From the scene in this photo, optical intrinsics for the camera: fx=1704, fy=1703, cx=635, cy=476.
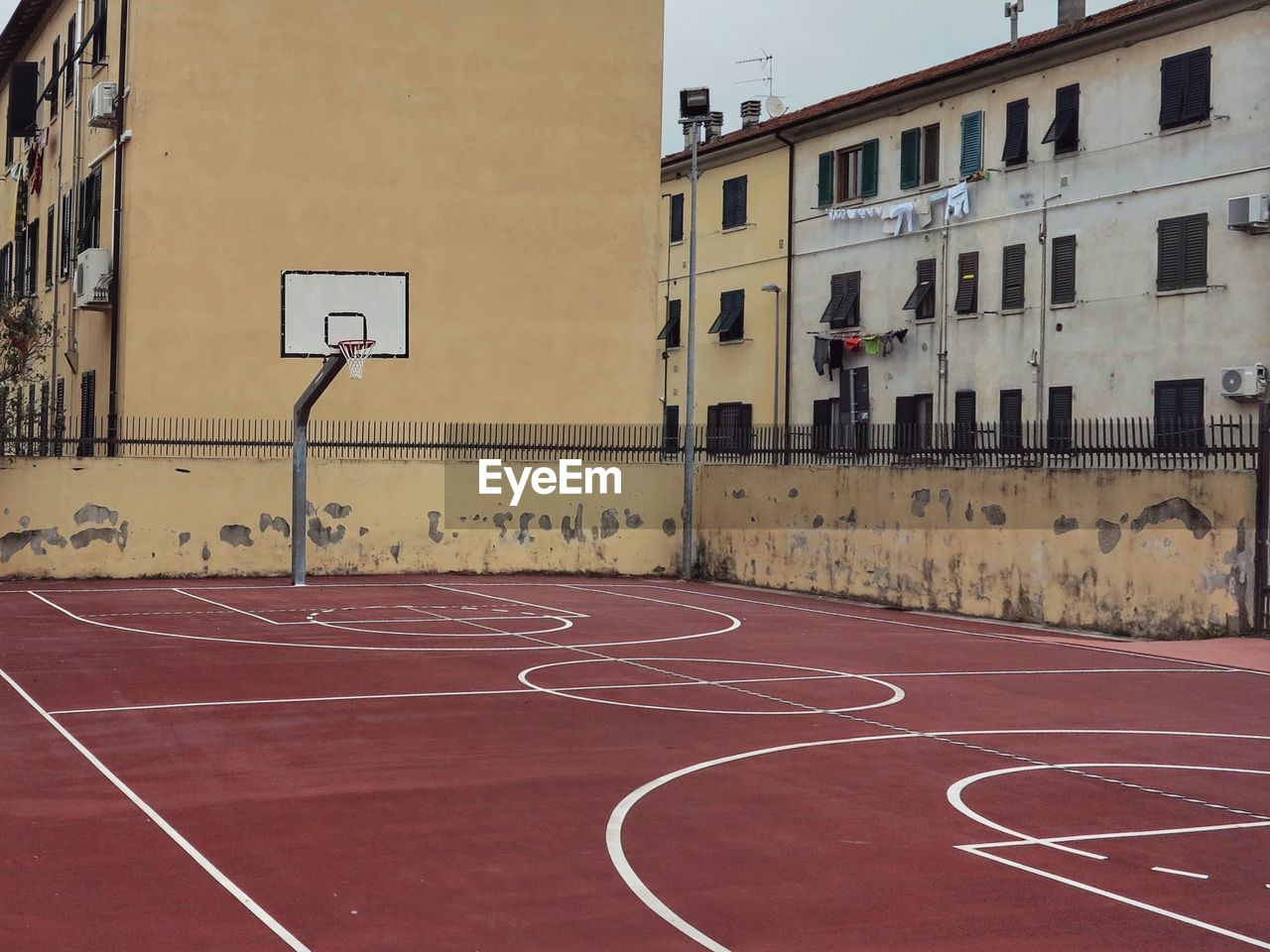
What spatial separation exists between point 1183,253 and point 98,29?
20.1 meters

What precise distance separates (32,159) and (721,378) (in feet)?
55.6

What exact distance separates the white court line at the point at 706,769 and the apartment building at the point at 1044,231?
427 inches

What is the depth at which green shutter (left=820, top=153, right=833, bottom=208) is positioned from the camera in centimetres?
3859

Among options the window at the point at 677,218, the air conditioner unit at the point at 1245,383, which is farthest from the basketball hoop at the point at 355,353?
the window at the point at 677,218

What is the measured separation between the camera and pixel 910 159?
36250 millimetres

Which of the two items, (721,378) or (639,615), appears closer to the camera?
(639,615)

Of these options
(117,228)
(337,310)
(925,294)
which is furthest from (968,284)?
(117,228)

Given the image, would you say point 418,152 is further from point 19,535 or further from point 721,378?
point 721,378

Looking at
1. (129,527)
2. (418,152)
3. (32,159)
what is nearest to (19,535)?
(129,527)

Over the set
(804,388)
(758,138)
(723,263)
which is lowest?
(804,388)

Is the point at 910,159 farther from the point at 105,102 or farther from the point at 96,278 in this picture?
the point at 96,278

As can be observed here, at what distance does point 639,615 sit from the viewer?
72.0 feet

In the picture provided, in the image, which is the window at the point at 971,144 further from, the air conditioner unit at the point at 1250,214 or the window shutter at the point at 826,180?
the air conditioner unit at the point at 1250,214

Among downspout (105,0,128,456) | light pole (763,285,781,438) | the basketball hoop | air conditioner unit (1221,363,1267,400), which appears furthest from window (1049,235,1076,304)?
downspout (105,0,128,456)
